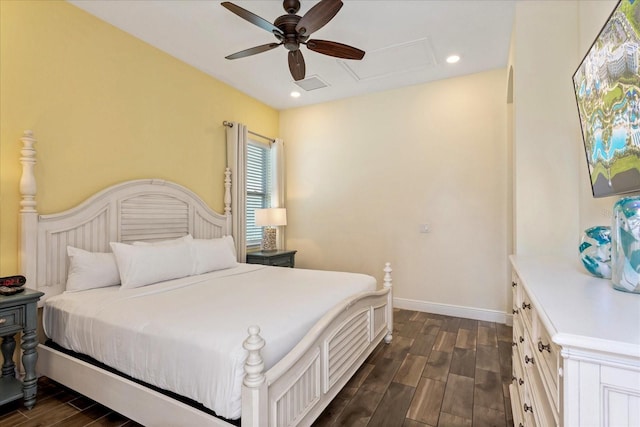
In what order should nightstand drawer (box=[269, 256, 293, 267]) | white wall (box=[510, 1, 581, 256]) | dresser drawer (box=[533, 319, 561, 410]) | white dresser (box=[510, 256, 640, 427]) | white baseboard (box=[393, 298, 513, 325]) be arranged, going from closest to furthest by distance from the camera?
1. white dresser (box=[510, 256, 640, 427])
2. dresser drawer (box=[533, 319, 561, 410])
3. white wall (box=[510, 1, 581, 256])
4. white baseboard (box=[393, 298, 513, 325])
5. nightstand drawer (box=[269, 256, 293, 267])

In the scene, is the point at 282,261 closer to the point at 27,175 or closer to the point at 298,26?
the point at 27,175

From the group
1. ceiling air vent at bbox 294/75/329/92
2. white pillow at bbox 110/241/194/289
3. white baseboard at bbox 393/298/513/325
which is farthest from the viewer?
ceiling air vent at bbox 294/75/329/92

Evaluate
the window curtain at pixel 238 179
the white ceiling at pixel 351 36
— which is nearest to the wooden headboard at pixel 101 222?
the window curtain at pixel 238 179

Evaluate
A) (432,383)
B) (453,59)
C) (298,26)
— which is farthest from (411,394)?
(453,59)

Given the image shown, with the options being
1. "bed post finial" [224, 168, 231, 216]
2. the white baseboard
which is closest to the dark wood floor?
the white baseboard

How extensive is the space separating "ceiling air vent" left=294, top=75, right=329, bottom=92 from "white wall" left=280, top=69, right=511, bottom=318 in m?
0.57

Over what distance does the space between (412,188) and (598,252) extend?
2656 mm

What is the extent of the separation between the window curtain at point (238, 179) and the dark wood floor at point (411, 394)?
84.5 inches

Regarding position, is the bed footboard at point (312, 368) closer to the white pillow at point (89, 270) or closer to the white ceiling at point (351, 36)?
the white pillow at point (89, 270)

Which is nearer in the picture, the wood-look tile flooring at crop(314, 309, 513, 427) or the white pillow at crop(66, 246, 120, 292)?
the wood-look tile flooring at crop(314, 309, 513, 427)

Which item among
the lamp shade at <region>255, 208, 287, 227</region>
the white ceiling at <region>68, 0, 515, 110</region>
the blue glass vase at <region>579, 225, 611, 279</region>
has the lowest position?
the blue glass vase at <region>579, 225, 611, 279</region>

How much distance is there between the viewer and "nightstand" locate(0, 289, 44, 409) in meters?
1.91

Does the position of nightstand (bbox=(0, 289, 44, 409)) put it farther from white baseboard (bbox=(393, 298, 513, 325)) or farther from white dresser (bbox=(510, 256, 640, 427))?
white baseboard (bbox=(393, 298, 513, 325))

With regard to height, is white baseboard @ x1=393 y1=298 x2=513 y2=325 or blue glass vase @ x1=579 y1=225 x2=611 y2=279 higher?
blue glass vase @ x1=579 y1=225 x2=611 y2=279
